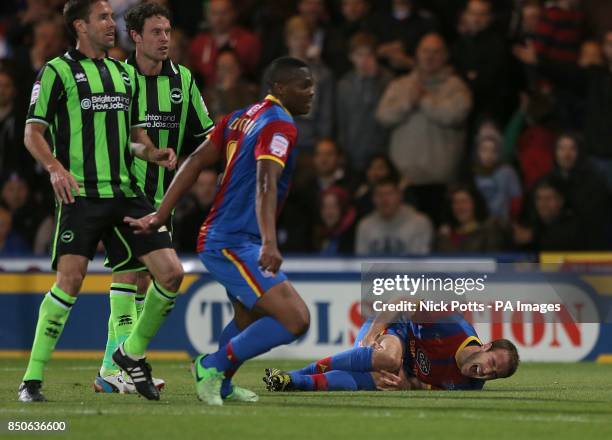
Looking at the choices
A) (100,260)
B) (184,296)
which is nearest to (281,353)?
(184,296)

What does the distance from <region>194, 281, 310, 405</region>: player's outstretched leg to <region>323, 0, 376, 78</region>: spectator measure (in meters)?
7.28

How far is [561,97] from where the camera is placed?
559 inches

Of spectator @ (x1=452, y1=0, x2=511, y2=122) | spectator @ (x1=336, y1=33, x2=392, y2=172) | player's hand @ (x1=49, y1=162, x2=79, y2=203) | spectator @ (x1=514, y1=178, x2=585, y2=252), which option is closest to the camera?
player's hand @ (x1=49, y1=162, x2=79, y2=203)

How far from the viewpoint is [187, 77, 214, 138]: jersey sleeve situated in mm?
9438

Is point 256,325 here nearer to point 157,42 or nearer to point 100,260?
point 157,42

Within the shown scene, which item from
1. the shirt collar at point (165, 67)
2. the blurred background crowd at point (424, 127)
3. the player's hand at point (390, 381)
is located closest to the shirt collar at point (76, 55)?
the shirt collar at point (165, 67)

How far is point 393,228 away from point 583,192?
1889 mm

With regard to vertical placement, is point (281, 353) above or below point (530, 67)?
below

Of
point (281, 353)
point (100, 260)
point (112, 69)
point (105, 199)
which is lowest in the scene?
point (281, 353)

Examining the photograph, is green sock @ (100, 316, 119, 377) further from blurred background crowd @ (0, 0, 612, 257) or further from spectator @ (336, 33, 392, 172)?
spectator @ (336, 33, 392, 172)

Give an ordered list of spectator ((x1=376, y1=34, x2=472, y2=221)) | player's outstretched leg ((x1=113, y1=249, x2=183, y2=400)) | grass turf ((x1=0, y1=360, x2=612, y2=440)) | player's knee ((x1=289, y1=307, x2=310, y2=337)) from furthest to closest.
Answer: spectator ((x1=376, y1=34, x2=472, y2=221)) < player's outstretched leg ((x1=113, y1=249, x2=183, y2=400)) < player's knee ((x1=289, y1=307, x2=310, y2=337)) < grass turf ((x1=0, y1=360, x2=612, y2=440))

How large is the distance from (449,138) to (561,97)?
1392 millimetres

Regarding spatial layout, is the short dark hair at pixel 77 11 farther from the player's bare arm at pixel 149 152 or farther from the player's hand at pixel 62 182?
the player's hand at pixel 62 182

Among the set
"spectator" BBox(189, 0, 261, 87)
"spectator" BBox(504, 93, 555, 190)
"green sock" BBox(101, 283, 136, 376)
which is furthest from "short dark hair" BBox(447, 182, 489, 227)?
"green sock" BBox(101, 283, 136, 376)
